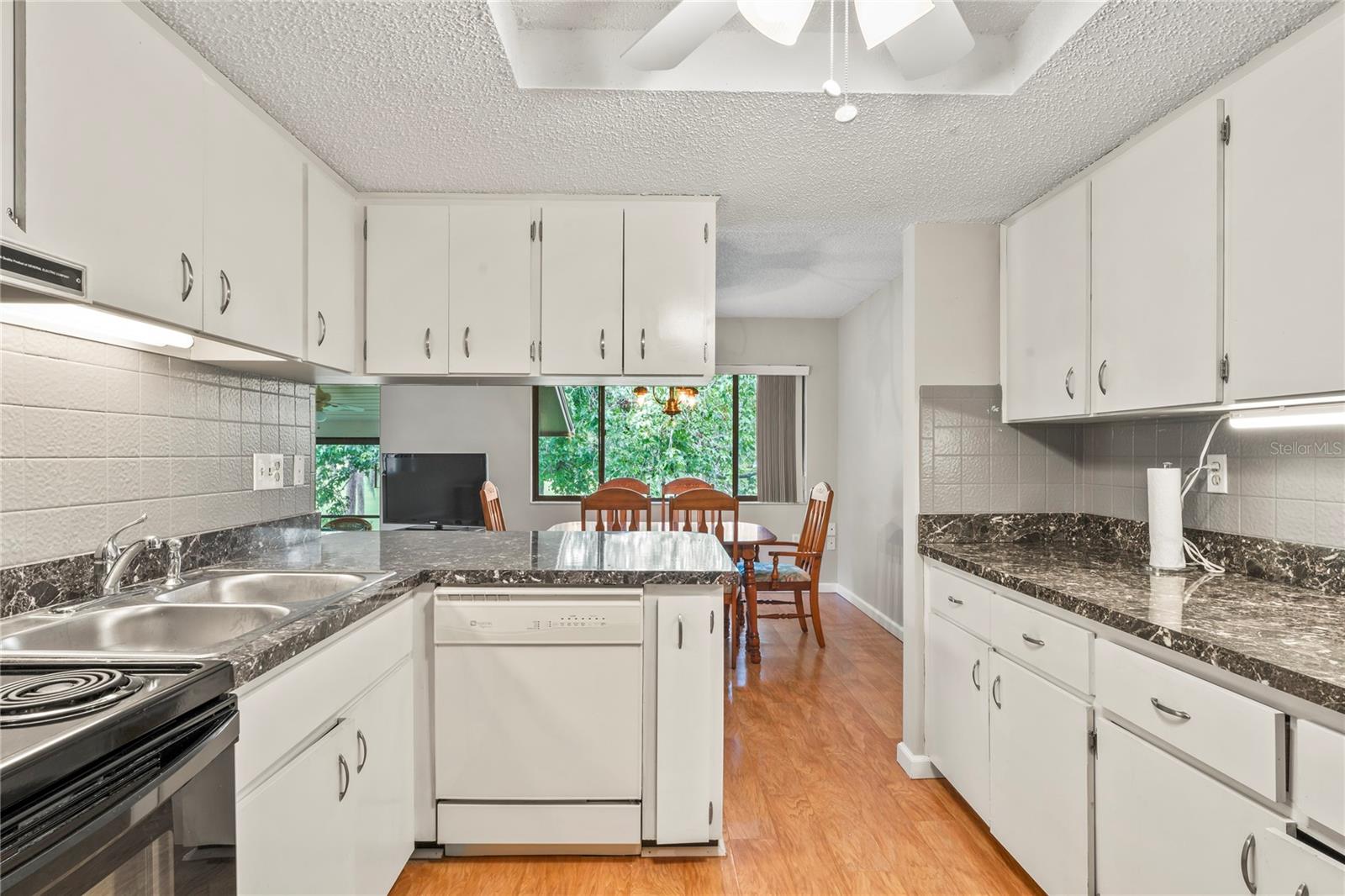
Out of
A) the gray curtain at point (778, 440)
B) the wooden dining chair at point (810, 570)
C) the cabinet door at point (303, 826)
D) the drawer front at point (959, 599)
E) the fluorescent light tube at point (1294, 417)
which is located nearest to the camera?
the cabinet door at point (303, 826)

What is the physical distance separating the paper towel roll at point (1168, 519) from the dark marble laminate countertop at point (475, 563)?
1.24m

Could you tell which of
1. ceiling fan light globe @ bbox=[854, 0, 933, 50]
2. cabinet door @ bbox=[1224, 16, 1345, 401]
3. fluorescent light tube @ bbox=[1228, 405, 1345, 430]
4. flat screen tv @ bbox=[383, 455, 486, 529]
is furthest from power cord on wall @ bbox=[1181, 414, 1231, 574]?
flat screen tv @ bbox=[383, 455, 486, 529]

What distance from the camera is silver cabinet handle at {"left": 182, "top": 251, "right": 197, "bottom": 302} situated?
1492mm

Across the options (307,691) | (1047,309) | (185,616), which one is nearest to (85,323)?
(185,616)

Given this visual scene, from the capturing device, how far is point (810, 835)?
2.16 meters

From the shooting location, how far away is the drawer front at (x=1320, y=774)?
0.98m

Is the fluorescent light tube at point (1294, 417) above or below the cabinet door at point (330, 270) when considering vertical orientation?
below

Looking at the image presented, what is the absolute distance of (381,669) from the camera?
1729mm

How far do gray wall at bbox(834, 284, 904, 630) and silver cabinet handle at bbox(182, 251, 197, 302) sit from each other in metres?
3.58

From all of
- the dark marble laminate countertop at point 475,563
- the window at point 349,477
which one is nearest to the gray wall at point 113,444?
the dark marble laminate countertop at point 475,563

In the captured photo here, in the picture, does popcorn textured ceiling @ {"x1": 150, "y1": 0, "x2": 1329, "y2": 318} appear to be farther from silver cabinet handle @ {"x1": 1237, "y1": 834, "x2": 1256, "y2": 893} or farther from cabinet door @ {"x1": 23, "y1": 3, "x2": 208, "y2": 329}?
silver cabinet handle @ {"x1": 1237, "y1": 834, "x2": 1256, "y2": 893}

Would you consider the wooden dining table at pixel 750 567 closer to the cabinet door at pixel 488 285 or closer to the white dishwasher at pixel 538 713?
the cabinet door at pixel 488 285

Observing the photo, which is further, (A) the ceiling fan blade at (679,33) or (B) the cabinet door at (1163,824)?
(A) the ceiling fan blade at (679,33)

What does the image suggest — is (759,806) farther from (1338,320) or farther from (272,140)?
(272,140)
